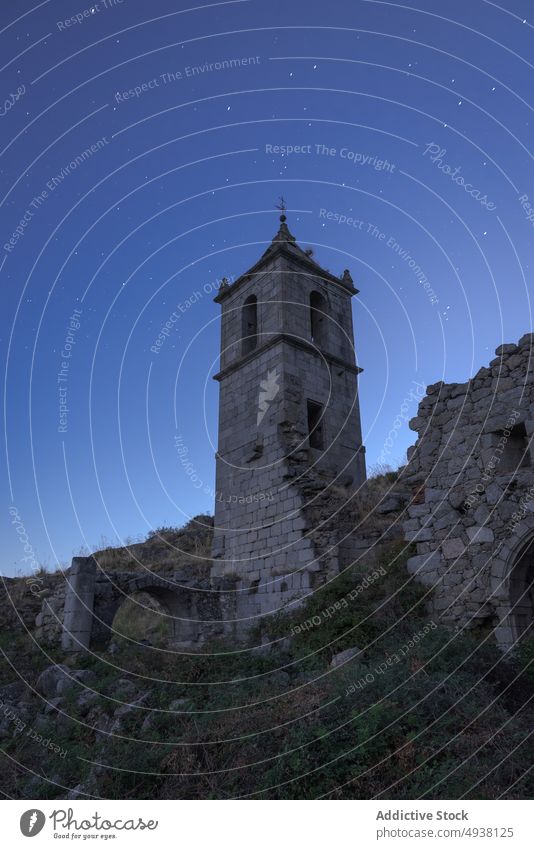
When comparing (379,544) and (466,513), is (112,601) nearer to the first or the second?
(379,544)

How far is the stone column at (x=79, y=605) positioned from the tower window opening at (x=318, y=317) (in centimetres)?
913

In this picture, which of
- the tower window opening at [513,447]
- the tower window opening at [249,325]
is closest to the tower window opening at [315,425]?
the tower window opening at [249,325]

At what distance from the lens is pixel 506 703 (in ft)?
20.2

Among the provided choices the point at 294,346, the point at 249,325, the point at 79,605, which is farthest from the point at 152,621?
the point at 249,325

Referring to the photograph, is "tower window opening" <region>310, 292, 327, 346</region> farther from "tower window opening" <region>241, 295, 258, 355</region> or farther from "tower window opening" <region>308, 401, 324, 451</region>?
"tower window opening" <region>308, 401, 324, 451</region>

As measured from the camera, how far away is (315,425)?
49.8 feet

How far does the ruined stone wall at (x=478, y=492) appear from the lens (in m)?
8.03

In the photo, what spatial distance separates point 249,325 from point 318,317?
2.21 m

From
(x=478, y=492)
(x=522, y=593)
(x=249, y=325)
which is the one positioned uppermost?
(x=249, y=325)

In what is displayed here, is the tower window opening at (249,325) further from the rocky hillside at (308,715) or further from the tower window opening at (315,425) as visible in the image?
the rocky hillside at (308,715)

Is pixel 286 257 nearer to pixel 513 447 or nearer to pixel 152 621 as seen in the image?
pixel 513 447

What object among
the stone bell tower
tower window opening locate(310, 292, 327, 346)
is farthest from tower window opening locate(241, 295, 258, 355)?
tower window opening locate(310, 292, 327, 346)

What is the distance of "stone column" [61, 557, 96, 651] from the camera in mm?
11242
